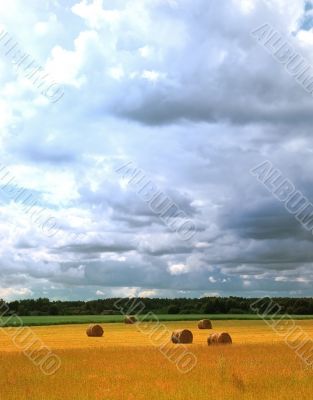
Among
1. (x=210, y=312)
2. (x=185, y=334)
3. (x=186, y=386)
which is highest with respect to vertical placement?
(x=186, y=386)

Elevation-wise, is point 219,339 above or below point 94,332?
above

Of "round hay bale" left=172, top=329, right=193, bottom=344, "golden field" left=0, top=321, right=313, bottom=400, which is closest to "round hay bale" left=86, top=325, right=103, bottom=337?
"round hay bale" left=172, top=329, right=193, bottom=344

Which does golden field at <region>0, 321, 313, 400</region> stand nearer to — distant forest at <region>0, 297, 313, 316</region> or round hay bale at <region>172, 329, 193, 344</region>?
round hay bale at <region>172, 329, 193, 344</region>

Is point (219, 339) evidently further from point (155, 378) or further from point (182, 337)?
point (155, 378)

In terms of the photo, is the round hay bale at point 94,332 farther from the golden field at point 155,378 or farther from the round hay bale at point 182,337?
the golden field at point 155,378

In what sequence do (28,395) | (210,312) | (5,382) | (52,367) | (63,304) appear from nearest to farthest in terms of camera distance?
(28,395)
(5,382)
(52,367)
(210,312)
(63,304)

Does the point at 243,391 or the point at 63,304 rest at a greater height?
the point at 243,391

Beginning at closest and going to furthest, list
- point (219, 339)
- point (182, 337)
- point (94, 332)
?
1. point (219, 339)
2. point (182, 337)
3. point (94, 332)

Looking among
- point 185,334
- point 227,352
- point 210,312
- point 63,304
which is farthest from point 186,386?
point 63,304

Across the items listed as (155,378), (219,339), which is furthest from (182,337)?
(155,378)

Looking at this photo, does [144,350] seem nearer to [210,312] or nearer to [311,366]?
[311,366]

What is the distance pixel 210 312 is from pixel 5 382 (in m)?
86.9

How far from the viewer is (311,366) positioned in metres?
23.4

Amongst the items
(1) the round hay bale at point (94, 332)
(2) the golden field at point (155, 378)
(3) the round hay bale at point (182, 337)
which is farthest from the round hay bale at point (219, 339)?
(1) the round hay bale at point (94, 332)
